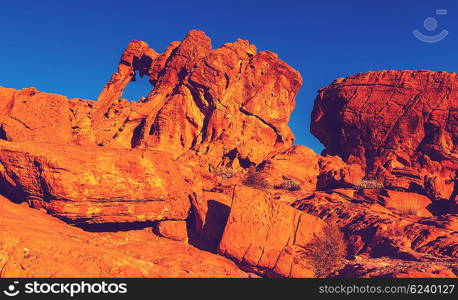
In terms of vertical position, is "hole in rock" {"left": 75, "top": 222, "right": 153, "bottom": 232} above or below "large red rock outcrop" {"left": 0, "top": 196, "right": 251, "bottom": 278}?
above

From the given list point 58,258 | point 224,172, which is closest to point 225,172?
point 224,172

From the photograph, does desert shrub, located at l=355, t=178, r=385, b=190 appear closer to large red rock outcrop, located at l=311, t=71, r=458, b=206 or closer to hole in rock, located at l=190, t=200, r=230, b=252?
large red rock outcrop, located at l=311, t=71, r=458, b=206

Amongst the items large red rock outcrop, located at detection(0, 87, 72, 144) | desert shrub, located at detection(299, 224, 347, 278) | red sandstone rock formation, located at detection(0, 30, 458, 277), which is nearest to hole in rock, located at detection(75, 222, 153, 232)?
red sandstone rock formation, located at detection(0, 30, 458, 277)

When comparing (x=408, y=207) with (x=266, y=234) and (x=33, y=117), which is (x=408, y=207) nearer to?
(x=266, y=234)

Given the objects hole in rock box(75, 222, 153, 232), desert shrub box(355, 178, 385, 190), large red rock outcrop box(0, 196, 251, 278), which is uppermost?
desert shrub box(355, 178, 385, 190)

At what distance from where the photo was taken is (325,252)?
481 inches

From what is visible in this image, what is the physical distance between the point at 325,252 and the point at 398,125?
20.8 meters

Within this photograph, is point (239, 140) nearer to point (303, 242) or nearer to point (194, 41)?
point (194, 41)

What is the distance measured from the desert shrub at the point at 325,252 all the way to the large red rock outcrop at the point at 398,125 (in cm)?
1101

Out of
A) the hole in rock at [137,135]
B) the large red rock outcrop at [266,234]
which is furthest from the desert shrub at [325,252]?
the hole in rock at [137,135]

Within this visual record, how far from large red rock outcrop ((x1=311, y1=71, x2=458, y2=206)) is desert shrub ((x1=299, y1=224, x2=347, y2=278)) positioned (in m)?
11.0

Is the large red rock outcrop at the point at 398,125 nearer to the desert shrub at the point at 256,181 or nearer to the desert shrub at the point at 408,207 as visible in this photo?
the desert shrub at the point at 408,207

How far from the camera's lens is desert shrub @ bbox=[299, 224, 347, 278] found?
11742 millimetres

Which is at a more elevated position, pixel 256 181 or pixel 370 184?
pixel 370 184
